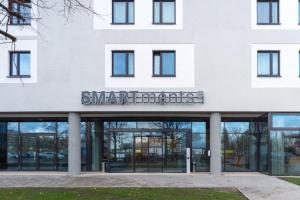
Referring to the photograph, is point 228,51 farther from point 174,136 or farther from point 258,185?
point 258,185

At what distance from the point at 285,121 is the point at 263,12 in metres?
5.67

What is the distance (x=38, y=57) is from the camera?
2323 centimetres

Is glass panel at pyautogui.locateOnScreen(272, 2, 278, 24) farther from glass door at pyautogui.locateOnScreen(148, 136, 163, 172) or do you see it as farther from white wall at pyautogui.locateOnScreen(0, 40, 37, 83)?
white wall at pyautogui.locateOnScreen(0, 40, 37, 83)

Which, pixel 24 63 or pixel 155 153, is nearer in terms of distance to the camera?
pixel 24 63

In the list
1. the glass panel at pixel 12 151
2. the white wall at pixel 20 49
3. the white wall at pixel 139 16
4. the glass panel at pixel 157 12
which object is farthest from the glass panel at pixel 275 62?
the glass panel at pixel 12 151

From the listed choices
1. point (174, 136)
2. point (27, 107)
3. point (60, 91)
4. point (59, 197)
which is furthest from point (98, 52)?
point (59, 197)

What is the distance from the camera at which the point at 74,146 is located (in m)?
23.3

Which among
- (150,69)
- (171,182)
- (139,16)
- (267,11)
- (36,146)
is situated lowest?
(171,182)

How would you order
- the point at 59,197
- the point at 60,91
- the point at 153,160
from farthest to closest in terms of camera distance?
the point at 153,160 → the point at 60,91 → the point at 59,197

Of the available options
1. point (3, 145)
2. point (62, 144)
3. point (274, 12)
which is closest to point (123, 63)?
point (62, 144)

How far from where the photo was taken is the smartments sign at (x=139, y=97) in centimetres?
2295

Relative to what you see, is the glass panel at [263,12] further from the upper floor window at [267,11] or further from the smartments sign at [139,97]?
the smartments sign at [139,97]

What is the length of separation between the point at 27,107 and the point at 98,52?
446cm

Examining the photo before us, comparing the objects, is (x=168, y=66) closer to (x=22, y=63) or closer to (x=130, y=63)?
(x=130, y=63)
